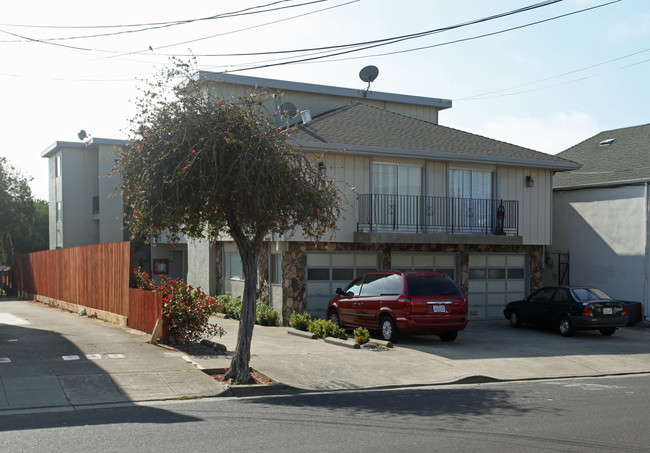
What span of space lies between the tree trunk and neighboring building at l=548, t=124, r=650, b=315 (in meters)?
14.9

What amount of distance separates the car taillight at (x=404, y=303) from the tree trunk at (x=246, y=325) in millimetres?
5145

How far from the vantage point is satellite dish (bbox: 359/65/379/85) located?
87.0 feet

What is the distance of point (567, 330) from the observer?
18.1 m

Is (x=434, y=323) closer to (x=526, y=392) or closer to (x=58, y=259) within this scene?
(x=526, y=392)

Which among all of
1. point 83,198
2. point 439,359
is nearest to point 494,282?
point 439,359

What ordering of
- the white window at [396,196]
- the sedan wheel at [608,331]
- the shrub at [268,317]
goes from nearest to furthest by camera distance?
the sedan wheel at [608,331] < the shrub at [268,317] < the white window at [396,196]

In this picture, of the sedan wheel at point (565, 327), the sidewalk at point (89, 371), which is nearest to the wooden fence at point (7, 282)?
the sidewalk at point (89, 371)

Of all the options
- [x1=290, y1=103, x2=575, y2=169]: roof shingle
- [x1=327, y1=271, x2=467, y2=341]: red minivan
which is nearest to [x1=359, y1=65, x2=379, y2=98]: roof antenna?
[x1=290, y1=103, x2=575, y2=169]: roof shingle

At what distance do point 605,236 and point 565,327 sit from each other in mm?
6121

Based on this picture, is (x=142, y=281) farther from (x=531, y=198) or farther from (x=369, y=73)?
(x=369, y=73)

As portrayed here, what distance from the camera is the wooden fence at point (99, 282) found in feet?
52.0

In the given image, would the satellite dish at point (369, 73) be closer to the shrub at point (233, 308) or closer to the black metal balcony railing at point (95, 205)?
the shrub at point (233, 308)

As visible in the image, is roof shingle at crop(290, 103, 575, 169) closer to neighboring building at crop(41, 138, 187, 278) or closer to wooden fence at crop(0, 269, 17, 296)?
neighboring building at crop(41, 138, 187, 278)

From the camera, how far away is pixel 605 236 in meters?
23.0
